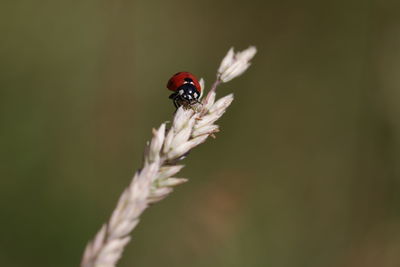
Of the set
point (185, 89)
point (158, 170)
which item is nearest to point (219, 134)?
point (185, 89)

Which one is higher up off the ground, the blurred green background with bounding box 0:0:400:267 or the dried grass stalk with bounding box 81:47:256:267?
the blurred green background with bounding box 0:0:400:267

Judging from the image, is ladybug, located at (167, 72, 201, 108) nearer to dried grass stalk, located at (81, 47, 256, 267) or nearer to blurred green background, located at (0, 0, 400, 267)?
dried grass stalk, located at (81, 47, 256, 267)

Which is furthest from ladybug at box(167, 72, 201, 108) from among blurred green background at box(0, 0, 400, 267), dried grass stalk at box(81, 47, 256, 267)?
blurred green background at box(0, 0, 400, 267)

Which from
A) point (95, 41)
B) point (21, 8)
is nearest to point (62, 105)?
point (95, 41)

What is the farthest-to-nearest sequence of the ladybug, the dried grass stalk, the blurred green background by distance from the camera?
1. the blurred green background
2. the ladybug
3. the dried grass stalk

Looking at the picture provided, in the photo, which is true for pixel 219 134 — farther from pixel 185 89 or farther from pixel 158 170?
pixel 158 170

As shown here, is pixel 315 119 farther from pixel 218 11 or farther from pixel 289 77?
pixel 218 11
